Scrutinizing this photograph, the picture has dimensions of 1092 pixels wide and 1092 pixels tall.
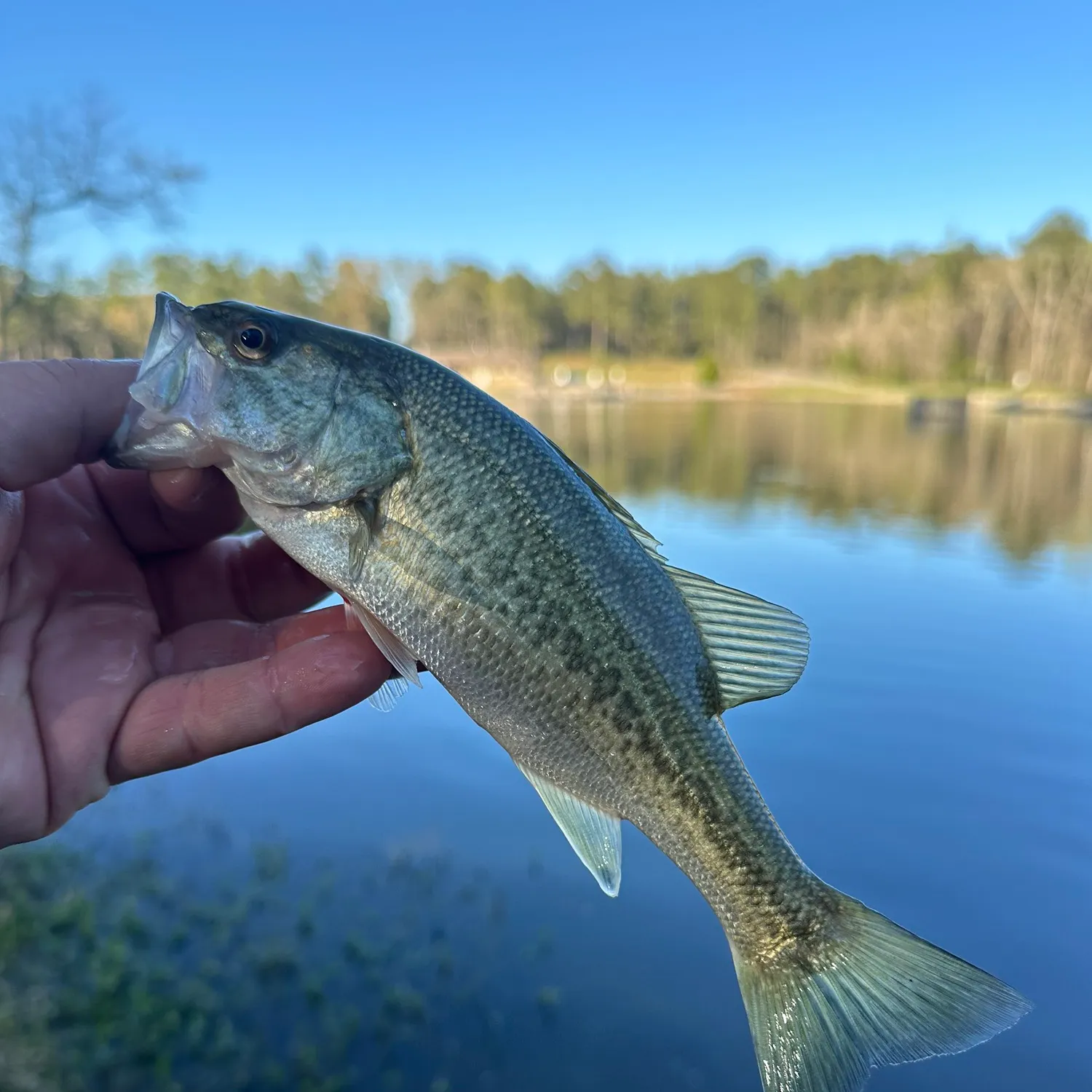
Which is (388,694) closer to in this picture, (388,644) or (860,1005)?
(388,644)

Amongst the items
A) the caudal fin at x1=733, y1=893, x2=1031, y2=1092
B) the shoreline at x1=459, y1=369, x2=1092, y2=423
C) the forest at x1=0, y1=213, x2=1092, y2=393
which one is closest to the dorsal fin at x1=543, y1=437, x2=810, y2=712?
the caudal fin at x1=733, y1=893, x2=1031, y2=1092

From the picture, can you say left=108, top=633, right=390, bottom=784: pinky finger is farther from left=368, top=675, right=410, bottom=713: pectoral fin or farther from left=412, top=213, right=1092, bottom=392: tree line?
left=412, top=213, right=1092, bottom=392: tree line

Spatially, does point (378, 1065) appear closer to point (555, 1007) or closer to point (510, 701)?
point (555, 1007)

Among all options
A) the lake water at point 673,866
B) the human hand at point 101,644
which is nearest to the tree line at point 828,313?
the lake water at point 673,866

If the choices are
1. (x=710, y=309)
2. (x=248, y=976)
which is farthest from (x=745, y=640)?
(x=710, y=309)

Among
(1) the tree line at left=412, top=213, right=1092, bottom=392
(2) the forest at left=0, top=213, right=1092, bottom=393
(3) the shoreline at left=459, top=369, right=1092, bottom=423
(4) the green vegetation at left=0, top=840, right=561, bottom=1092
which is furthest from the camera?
(1) the tree line at left=412, top=213, right=1092, bottom=392

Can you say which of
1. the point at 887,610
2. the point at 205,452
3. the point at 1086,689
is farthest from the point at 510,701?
the point at 887,610

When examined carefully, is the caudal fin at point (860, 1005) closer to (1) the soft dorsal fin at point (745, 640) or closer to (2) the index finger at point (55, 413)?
(1) the soft dorsal fin at point (745, 640)
